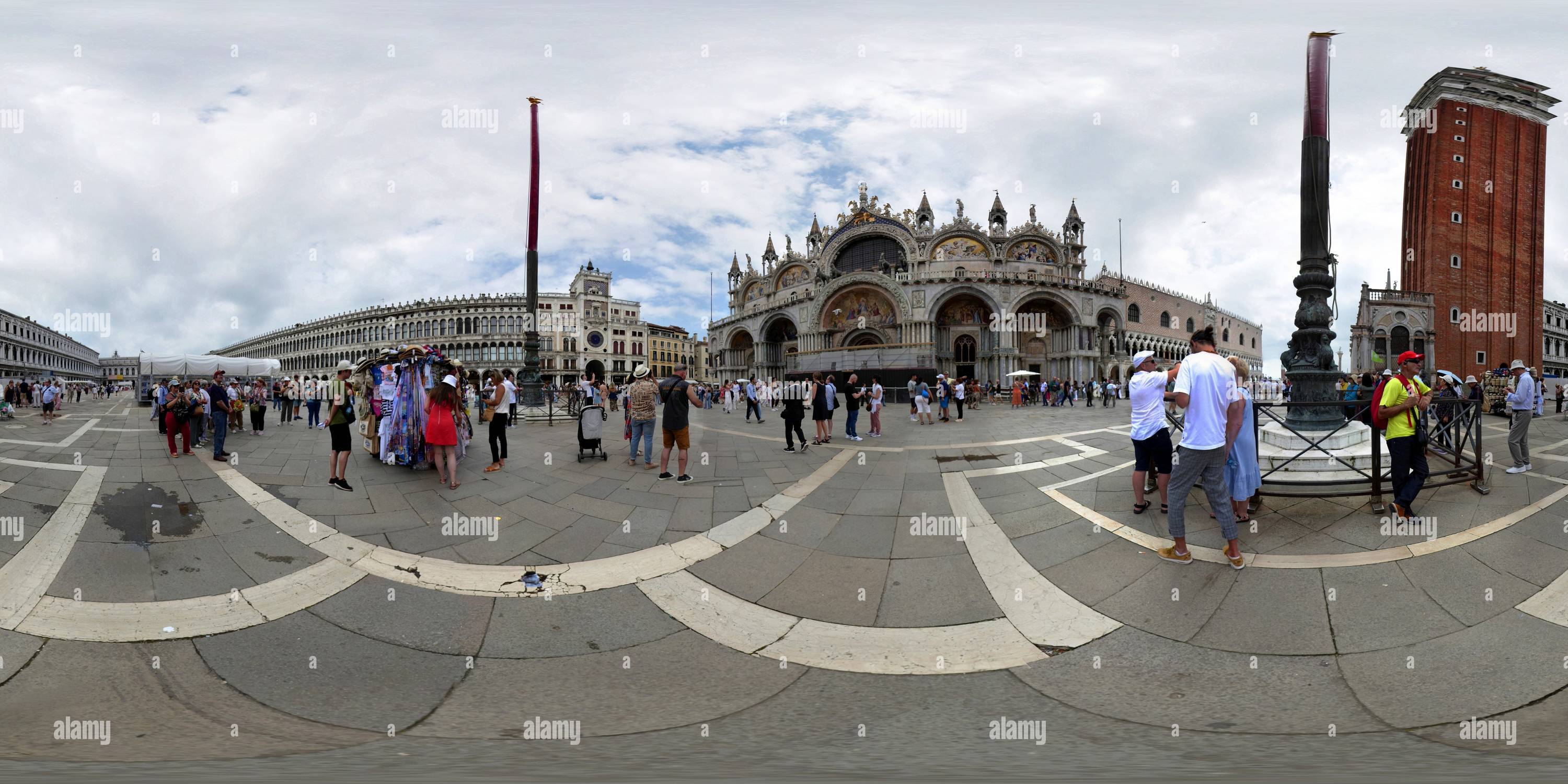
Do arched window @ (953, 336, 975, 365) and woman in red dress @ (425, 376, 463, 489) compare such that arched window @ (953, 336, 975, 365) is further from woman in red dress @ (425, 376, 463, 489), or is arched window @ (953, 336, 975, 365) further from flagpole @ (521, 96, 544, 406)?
woman in red dress @ (425, 376, 463, 489)

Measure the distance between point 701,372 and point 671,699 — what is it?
3290 inches

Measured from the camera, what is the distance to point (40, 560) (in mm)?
4199

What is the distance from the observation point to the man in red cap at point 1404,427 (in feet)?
16.4

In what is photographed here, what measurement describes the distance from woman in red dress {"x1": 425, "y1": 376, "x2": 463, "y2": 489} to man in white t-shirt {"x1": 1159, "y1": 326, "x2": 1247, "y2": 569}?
681 cm

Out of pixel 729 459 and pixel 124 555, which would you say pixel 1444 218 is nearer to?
pixel 729 459

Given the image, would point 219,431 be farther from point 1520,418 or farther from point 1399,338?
point 1399,338

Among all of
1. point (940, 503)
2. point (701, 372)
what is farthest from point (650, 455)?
point (701, 372)

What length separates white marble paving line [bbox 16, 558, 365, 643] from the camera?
135 inches

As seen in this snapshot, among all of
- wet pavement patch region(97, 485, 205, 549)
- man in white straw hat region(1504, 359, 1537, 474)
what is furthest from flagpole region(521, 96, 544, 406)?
man in white straw hat region(1504, 359, 1537, 474)

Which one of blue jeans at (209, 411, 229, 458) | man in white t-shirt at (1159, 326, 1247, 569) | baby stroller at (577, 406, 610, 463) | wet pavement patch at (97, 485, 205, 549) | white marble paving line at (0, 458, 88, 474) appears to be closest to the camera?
man in white t-shirt at (1159, 326, 1247, 569)

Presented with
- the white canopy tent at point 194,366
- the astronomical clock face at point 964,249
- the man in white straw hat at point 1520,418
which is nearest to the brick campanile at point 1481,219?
the astronomical clock face at point 964,249

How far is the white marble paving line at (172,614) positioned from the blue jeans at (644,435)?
391 centimetres

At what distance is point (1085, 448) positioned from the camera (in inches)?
340

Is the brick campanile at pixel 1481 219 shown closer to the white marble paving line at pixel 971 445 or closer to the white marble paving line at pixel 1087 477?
the white marble paving line at pixel 971 445
